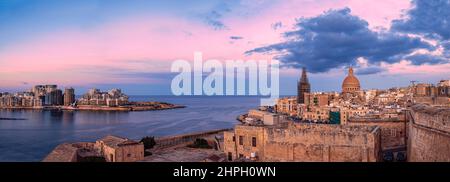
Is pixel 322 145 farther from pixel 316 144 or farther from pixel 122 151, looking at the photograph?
pixel 122 151

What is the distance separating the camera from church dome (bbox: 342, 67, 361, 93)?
58.7m

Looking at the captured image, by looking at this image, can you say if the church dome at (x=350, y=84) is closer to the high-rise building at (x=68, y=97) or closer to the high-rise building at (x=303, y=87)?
the high-rise building at (x=303, y=87)

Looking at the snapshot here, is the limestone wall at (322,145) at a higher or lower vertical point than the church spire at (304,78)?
lower

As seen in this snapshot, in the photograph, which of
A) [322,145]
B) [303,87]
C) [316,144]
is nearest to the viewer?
[322,145]

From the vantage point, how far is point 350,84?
58969 millimetres

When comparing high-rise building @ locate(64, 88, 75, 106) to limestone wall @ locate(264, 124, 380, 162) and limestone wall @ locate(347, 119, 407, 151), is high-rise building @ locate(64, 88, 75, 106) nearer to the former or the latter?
limestone wall @ locate(347, 119, 407, 151)

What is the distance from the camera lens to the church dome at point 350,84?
2312 inches

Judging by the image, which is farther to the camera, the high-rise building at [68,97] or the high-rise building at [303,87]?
the high-rise building at [68,97]

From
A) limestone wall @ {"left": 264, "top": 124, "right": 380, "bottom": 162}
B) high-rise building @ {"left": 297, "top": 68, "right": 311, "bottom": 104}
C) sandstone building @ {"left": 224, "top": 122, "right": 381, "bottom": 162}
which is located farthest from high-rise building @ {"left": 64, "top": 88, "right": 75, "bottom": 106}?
limestone wall @ {"left": 264, "top": 124, "right": 380, "bottom": 162}

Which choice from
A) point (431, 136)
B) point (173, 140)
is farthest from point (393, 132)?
point (173, 140)

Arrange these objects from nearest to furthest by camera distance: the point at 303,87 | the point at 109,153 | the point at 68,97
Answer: the point at 109,153
the point at 303,87
the point at 68,97

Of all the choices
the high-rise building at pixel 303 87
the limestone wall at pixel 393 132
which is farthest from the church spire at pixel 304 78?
the limestone wall at pixel 393 132
